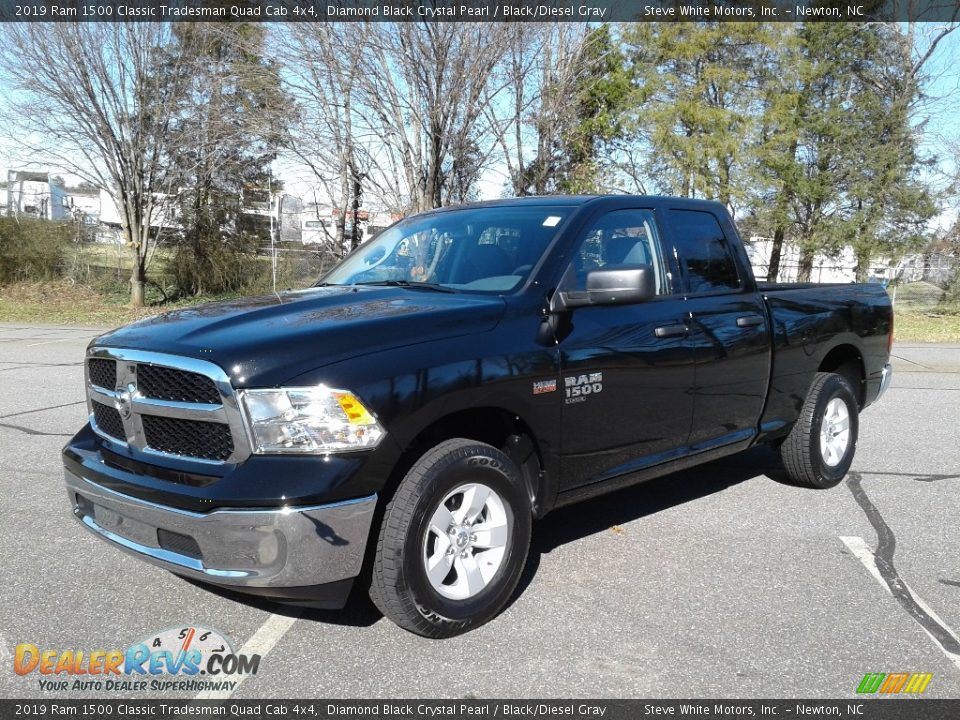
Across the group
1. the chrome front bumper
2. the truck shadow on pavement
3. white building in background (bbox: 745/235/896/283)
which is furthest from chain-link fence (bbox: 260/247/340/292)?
the chrome front bumper

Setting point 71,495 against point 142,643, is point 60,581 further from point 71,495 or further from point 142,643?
point 142,643

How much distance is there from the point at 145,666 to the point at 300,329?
145cm

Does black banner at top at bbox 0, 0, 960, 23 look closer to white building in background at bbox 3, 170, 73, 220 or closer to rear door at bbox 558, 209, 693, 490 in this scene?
white building in background at bbox 3, 170, 73, 220

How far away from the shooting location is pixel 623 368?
4.20 metres

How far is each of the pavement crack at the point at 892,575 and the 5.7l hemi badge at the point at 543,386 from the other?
6.18 feet

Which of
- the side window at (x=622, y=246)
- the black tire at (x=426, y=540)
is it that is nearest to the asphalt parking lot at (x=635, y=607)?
the black tire at (x=426, y=540)

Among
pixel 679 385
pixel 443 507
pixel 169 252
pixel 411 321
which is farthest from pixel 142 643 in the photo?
pixel 169 252

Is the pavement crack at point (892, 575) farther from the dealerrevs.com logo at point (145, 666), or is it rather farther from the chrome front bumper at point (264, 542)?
the dealerrevs.com logo at point (145, 666)

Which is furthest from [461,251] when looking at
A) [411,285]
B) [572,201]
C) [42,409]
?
[42,409]

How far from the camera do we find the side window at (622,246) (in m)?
4.27

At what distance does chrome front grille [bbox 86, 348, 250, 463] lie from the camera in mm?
3172

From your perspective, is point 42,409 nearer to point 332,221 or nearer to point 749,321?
point 749,321

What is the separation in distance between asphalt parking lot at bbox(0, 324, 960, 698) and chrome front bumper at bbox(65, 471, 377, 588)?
16.8 inches

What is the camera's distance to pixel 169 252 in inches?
971
